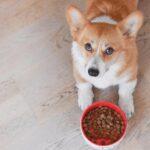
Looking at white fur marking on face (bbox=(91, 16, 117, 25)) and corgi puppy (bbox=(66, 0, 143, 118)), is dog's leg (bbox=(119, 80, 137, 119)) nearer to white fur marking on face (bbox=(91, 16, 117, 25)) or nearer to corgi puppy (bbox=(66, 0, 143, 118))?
corgi puppy (bbox=(66, 0, 143, 118))

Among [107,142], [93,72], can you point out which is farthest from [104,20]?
[107,142]

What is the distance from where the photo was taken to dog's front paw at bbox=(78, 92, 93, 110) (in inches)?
62.7

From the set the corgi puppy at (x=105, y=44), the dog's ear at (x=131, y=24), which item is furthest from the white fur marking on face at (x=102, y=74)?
the dog's ear at (x=131, y=24)

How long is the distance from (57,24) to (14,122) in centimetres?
59

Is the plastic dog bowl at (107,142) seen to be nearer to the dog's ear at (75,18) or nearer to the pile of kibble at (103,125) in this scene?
the pile of kibble at (103,125)

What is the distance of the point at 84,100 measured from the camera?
62.8 inches

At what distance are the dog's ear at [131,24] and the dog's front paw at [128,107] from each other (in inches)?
14.6

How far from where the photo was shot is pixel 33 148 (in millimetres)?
1543

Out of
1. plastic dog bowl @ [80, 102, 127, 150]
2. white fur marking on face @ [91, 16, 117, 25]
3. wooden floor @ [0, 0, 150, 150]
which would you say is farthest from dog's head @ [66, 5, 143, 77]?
wooden floor @ [0, 0, 150, 150]

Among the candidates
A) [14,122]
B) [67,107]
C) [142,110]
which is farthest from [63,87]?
[142,110]

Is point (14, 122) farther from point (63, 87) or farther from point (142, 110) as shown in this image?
point (142, 110)

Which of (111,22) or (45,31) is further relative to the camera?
(45,31)

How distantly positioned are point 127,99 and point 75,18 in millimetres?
477

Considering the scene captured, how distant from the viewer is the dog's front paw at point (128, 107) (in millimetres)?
1569
